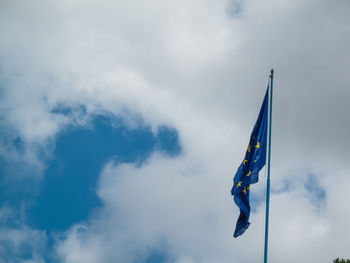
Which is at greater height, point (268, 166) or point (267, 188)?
point (268, 166)

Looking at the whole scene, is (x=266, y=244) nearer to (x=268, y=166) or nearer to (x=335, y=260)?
(x=268, y=166)

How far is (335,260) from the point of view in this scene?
136 feet

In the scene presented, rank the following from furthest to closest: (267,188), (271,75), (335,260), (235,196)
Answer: (335,260), (271,75), (235,196), (267,188)

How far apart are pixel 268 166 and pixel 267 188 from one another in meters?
1.45

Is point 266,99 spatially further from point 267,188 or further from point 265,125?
point 267,188

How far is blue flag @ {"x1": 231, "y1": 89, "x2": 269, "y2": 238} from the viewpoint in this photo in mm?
17875

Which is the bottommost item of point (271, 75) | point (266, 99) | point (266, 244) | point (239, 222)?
point (266, 244)

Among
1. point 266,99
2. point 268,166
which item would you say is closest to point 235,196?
point 268,166

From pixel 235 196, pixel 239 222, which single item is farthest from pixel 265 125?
pixel 239 222

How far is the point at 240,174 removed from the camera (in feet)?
61.7

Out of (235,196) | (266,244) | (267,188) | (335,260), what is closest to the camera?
(266,244)

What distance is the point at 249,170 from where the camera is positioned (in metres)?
18.4

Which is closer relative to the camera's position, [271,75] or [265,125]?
[265,125]

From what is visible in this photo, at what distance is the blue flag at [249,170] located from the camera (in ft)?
58.6
